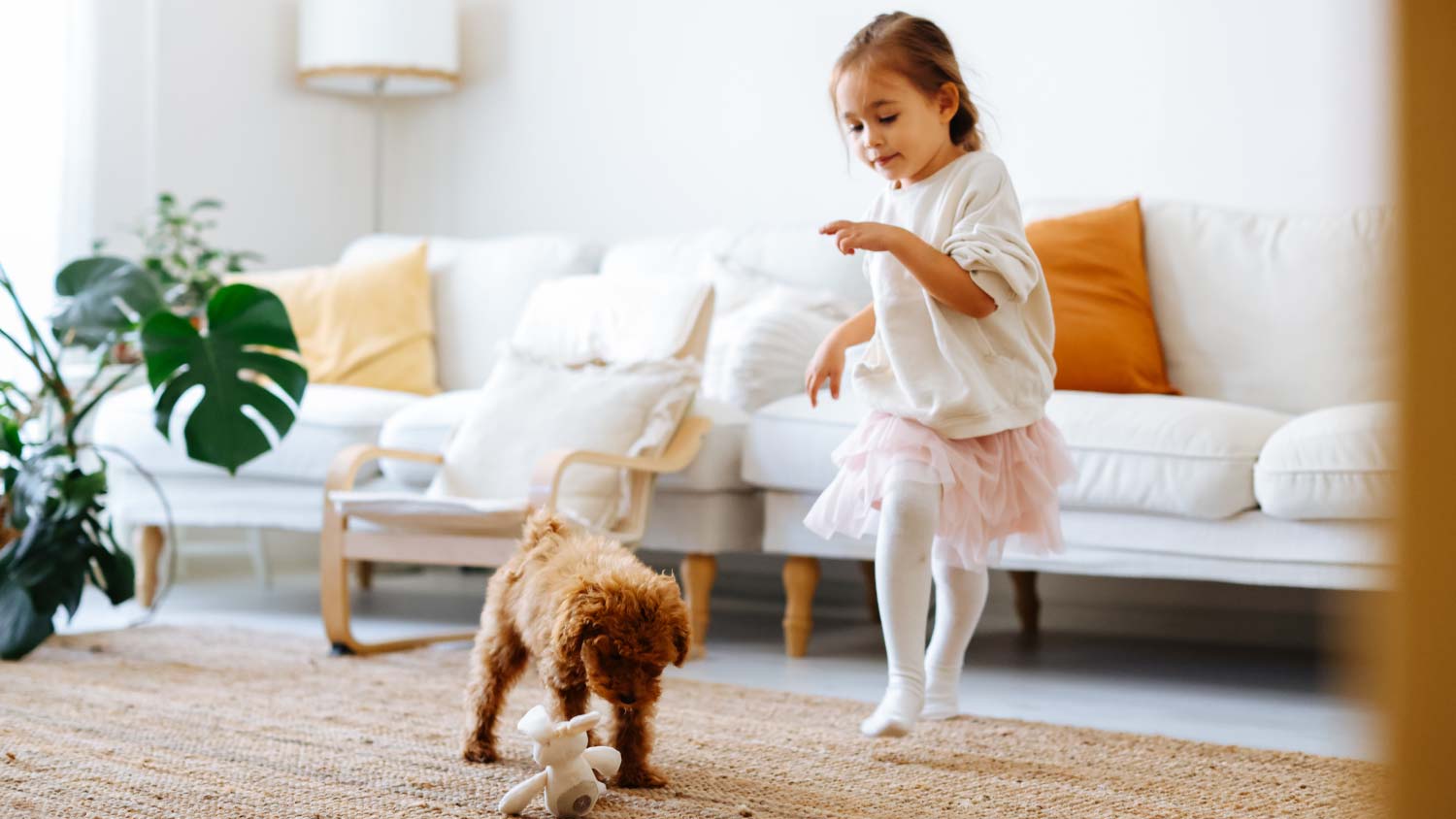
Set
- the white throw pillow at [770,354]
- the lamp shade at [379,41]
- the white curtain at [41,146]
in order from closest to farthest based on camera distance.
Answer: the white throw pillow at [770,354] < the white curtain at [41,146] < the lamp shade at [379,41]

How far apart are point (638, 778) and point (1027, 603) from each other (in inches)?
64.6

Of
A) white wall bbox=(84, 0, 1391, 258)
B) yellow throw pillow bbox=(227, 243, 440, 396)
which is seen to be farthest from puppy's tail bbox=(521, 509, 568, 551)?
yellow throw pillow bbox=(227, 243, 440, 396)

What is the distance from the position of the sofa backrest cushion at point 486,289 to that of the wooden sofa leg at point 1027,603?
4.43 feet

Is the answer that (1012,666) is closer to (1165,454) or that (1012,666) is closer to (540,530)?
(1165,454)

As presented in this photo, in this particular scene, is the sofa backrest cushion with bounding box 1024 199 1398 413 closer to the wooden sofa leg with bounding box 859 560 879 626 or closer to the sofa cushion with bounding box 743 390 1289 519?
the sofa cushion with bounding box 743 390 1289 519

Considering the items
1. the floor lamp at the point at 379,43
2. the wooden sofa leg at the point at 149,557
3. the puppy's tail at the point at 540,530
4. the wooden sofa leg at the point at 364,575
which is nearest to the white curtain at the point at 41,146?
the floor lamp at the point at 379,43

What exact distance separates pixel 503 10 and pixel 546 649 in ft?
10.5

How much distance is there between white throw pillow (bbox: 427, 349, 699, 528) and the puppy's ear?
108 centimetres

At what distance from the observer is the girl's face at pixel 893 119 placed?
5.51 ft

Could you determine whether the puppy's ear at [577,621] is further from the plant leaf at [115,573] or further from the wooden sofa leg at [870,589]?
the wooden sofa leg at [870,589]

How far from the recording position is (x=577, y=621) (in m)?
1.38

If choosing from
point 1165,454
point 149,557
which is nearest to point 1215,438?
point 1165,454

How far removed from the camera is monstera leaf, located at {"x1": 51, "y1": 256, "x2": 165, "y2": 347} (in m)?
2.50

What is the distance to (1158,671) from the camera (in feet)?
8.41
